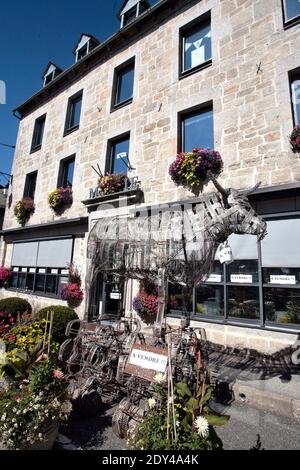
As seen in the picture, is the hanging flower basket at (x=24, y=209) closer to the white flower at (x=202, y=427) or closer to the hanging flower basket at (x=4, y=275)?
the hanging flower basket at (x=4, y=275)

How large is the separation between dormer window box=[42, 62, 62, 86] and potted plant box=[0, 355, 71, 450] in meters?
15.8

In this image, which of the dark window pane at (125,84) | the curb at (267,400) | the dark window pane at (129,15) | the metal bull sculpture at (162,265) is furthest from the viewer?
the dark window pane at (129,15)

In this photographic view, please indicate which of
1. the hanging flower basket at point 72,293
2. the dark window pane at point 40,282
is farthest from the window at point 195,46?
the dark window pane at point 40,282

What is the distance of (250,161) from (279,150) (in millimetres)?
703

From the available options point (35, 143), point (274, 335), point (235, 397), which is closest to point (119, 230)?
point (235, 397)

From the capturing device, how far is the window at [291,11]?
680 centimetres

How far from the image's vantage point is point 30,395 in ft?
10.0

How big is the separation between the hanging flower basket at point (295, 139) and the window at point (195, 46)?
3.94 metres

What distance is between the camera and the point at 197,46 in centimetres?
892

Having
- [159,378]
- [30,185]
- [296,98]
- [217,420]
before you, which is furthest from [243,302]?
[30,185]

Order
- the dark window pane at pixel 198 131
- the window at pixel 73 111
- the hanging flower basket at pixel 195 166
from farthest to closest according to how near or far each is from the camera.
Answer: the window at pixel 73 111
the dark window pane at pixel 198 131
the hanging flower basket at pixel 195 166

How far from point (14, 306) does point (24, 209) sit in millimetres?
4998

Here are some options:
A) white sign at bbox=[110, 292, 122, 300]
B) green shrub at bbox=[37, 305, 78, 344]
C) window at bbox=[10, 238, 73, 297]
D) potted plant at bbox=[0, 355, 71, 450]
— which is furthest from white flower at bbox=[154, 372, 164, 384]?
window at bbox=[10, 238, 73, 297]

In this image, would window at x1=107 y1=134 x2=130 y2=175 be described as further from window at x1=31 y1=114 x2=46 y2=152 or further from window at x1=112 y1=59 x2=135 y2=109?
window at x1=31 y1=114 x2=46 y2=152
